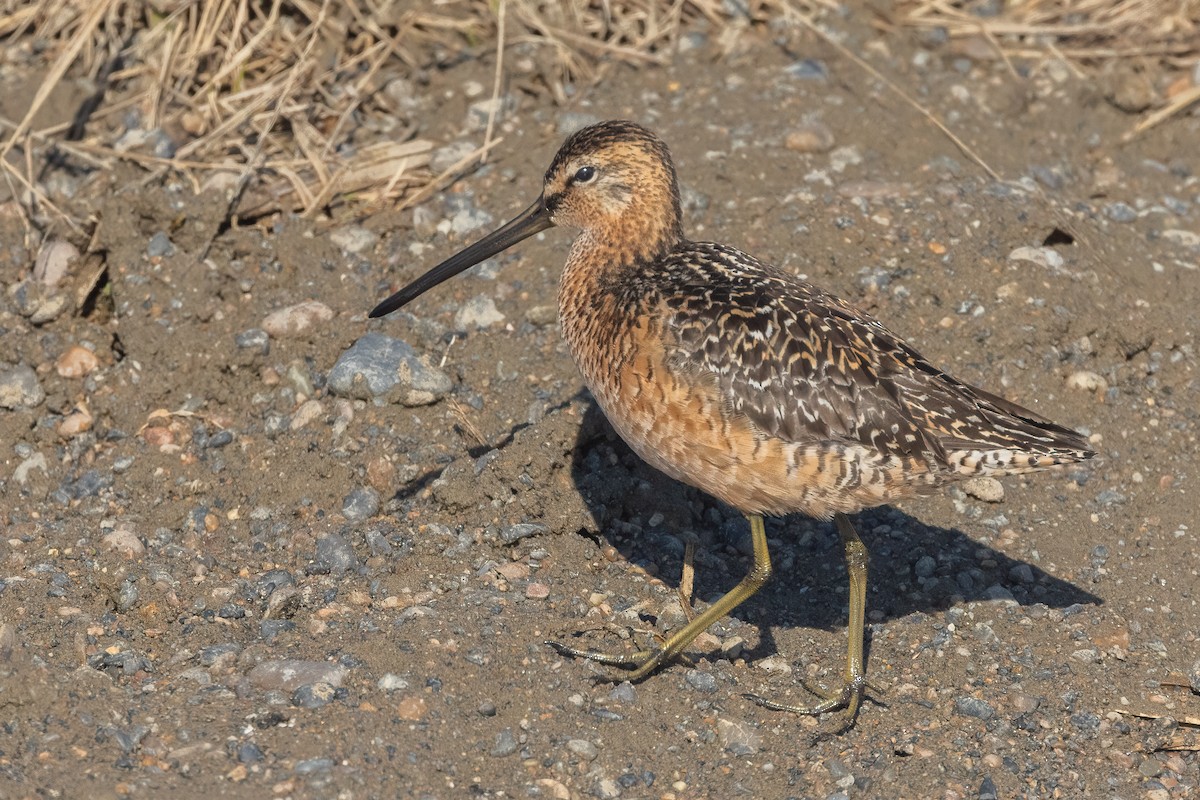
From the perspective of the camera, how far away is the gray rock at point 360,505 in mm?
5449

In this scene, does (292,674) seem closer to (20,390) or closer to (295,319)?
(295,319)

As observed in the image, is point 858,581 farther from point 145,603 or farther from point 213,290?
point 213,290

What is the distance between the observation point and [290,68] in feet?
23.7

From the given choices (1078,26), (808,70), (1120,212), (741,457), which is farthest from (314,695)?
(1078,26)

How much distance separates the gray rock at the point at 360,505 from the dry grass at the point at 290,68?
5.81 feet

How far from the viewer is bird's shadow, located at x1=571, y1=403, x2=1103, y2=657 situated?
5301mm

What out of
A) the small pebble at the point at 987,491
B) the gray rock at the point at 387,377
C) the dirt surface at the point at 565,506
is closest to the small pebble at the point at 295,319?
the dirt surface at the point at 565,506

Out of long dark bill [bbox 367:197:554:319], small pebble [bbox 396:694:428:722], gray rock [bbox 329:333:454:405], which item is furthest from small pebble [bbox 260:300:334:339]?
small pebble [bbox 396:694:428:722]

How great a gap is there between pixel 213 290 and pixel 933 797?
3714 millimetres

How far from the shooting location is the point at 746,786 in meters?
4.40

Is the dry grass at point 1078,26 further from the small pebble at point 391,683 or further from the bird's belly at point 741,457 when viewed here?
the small pebble at point 391,683

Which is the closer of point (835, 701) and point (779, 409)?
point (779, 409)

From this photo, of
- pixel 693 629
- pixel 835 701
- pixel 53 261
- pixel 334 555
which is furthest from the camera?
pixel 53 261

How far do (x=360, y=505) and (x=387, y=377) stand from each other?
1.98 feet
